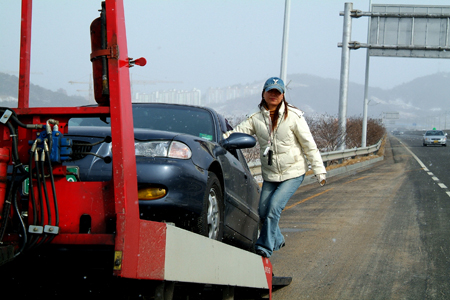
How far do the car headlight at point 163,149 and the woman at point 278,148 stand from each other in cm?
106

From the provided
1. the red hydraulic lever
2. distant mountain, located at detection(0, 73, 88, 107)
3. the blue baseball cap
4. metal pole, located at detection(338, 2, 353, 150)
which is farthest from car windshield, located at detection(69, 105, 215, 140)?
metal pole, located at detection(338, 2, 353, 150)

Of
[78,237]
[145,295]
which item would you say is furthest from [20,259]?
[145,295]

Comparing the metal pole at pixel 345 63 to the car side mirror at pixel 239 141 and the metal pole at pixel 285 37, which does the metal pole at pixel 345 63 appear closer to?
the metal pole at pixel 285 37

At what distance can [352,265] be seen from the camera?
5797 mm

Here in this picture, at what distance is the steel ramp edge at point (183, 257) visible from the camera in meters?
2.26

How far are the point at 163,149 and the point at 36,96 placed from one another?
1.15 meters

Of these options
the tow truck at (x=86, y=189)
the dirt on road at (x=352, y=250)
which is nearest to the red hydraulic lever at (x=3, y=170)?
the tow truck at (x=86, y=189)

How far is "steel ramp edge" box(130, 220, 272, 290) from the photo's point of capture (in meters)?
2.26

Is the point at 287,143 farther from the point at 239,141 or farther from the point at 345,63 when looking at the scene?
the point at 345,63

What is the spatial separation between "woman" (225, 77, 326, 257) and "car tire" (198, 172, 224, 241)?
0.60 meters

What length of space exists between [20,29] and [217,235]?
2.29 metres

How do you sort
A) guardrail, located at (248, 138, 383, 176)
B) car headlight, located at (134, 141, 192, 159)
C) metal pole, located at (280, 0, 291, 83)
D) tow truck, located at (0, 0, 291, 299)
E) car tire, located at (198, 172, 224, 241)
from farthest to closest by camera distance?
1. metal pole, located at (280, 0, 291, 83)
2. guardrail, located at (248, 138, 383, 176)
3. car tire, located at (198, 172, 224, 241)
4. car headlight, located at (134, 141, 192, 159)
5. tow truck, located at (0, 0, 291, 299)

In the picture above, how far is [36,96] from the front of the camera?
7.95 feet

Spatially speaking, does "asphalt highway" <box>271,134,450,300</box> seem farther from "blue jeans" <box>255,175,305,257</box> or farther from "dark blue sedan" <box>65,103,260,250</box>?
"dark blue sedan" <box>65,103,260,250</box>
